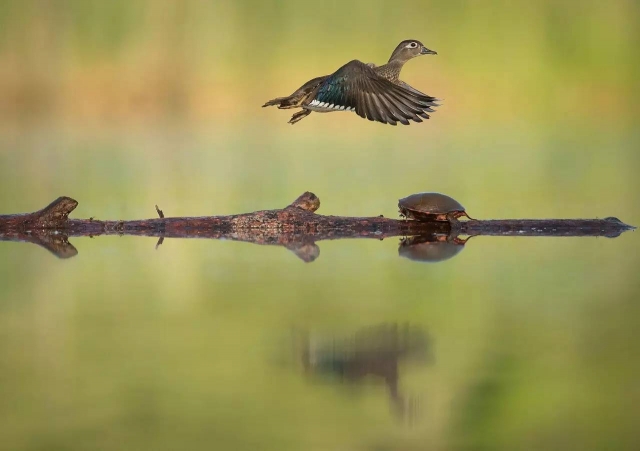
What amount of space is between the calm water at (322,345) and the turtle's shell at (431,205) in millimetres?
412

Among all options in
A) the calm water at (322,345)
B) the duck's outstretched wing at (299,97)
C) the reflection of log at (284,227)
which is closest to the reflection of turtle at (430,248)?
the reflection of log at (284,227)

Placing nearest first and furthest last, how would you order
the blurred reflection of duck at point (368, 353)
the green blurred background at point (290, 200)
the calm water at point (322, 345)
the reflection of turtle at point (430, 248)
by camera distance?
the calm water at point (322, 345)
the green blurred background at point (290, 200)
the blurred reflection of duck at point (368, 353)
the reflection of turtle at point (430, 248)

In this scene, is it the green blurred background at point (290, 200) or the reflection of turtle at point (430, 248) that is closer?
the green blurred background at point (290, 200)

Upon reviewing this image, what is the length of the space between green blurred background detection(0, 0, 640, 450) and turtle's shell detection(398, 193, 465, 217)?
0.60 meters

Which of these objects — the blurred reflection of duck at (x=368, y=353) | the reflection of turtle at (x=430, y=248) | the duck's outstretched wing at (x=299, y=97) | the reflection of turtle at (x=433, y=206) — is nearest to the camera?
the blurred reflection of duck at (x=368, y=353)

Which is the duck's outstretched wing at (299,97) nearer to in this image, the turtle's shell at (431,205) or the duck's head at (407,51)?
the duck's head at (407,51)

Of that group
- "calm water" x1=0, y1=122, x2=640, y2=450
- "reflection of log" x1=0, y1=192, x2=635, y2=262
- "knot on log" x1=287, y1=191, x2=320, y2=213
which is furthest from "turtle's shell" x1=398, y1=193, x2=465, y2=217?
Answer: "knot on log" x1=287, y1=191, x2=320, y2=213

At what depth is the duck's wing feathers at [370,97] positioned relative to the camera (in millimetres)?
9727

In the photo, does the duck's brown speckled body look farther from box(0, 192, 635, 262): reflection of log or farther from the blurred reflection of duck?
the blurred reflection of duck

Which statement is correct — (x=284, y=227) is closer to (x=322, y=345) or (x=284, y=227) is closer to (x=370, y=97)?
(x=370, y=97)

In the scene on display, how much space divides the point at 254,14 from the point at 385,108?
2303 centimetres

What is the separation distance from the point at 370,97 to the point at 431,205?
7.81ft

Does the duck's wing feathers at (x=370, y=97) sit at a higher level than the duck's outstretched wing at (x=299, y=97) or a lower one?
lower

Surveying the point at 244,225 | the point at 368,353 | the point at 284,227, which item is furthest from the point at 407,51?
the point at 368,353
